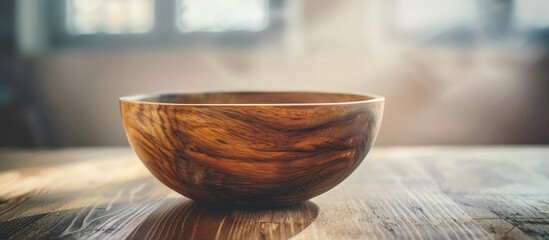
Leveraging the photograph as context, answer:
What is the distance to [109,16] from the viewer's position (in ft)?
5.79

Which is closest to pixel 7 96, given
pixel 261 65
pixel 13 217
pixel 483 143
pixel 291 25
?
pixel 261 65

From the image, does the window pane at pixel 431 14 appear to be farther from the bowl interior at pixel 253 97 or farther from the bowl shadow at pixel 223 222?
the bowl shadow at pixel 223 222

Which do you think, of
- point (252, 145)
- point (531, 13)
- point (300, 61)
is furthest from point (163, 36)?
point (252, 145)

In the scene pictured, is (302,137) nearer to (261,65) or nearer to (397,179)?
(397,179)

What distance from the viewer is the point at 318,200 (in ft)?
1.61

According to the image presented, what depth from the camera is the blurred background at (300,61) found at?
1.63 meters

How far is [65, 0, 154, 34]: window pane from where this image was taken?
5.69 feet

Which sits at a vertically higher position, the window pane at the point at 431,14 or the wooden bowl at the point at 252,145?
the window pane at the point at 431,14

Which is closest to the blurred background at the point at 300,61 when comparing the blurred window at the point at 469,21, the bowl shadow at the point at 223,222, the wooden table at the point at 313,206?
the blurred window at the point at 469,21

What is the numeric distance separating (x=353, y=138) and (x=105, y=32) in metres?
1.54

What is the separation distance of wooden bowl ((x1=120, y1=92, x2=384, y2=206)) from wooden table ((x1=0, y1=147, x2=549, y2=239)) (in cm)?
3

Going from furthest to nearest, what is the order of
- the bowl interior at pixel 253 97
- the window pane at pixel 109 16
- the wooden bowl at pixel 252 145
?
the window pane at pixel 109 16
the bowl interior at pixel 253 97
the wooden bowl at pixel 252 145

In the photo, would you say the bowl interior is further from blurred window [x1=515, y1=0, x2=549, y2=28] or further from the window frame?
blurred window [x1=515, y1=0, x2=549, y2=28]

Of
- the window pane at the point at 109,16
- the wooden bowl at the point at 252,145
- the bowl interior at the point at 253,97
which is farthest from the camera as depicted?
the window pane at the point at 109,16
